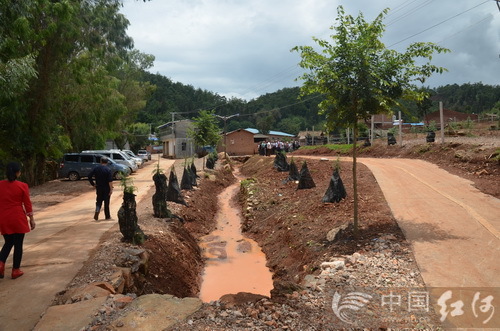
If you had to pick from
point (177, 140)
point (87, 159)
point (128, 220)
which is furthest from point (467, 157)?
point (177, 140)

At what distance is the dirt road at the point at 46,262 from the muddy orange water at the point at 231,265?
2850 millimetres

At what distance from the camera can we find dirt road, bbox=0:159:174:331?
4.81 metres

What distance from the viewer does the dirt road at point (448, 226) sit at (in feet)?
18.5

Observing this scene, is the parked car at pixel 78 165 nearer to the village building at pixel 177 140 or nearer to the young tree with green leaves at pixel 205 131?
the young tree with green leaves at pixel 205 131

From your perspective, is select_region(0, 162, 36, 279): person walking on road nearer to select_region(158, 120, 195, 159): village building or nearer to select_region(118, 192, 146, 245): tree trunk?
select_region(118, 192, 146, 245): tree trunk

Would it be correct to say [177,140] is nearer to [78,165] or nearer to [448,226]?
[78,165]

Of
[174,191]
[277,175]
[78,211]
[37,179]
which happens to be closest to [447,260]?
[174,191]

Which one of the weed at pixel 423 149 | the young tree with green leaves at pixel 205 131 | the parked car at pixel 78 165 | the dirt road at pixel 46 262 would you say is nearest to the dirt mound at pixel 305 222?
the dirt road at pixel 46 262

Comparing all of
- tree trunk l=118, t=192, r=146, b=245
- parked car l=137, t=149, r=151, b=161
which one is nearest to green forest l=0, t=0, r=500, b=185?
tree trunk l=118, t=192, r=146, b=245

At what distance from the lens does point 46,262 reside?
675 centimetres

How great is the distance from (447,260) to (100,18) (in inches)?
688

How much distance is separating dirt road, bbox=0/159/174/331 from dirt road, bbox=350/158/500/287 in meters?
5.42

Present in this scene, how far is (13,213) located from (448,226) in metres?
8.00

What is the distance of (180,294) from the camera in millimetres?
7242
